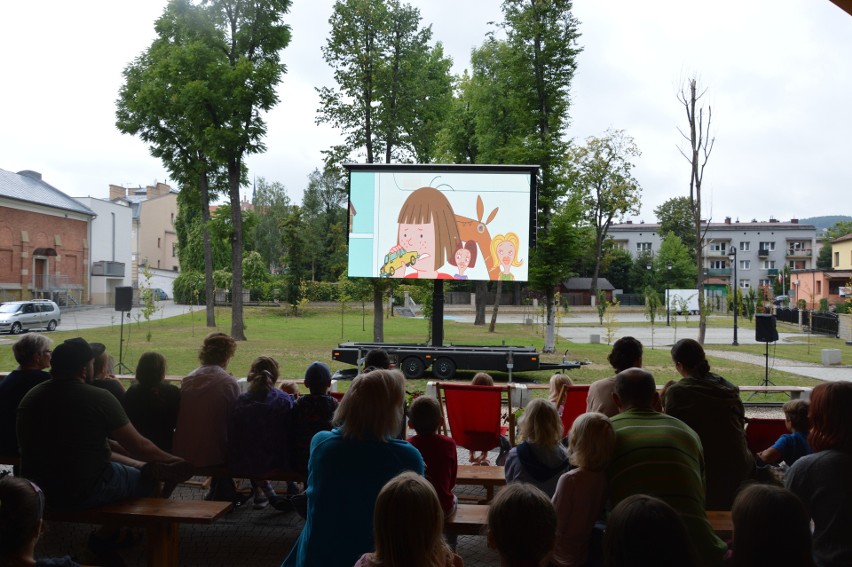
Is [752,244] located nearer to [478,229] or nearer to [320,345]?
[320,345]

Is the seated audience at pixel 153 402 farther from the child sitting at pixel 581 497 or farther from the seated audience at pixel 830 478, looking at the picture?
the seated audience at pixel 830 478

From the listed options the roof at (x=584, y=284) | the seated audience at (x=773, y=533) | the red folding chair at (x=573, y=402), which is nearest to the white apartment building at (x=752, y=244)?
the roof at (x=584, y=284)

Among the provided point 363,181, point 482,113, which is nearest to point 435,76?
point 482,113

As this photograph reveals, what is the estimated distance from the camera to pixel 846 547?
2.90 meters

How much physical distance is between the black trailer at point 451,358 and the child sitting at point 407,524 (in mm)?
13272

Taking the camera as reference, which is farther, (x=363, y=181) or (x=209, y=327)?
(x=209, y=327)

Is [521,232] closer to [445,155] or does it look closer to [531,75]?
[531,75]

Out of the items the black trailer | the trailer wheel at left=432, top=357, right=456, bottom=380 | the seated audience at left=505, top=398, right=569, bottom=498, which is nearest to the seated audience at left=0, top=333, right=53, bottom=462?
the seated audience at left=505, top=398, right=569, bottom=498

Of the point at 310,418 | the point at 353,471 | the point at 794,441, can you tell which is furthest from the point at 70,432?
the point at 794,441

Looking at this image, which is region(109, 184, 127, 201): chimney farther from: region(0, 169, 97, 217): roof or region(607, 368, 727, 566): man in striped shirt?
region(607, 368, 727, 566): man in striped shirt

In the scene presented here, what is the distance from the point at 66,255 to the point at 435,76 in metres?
32.3

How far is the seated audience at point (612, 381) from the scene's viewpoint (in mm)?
4691

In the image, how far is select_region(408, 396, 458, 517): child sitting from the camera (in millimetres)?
3879

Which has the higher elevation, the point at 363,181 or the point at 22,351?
the point at 363,181
